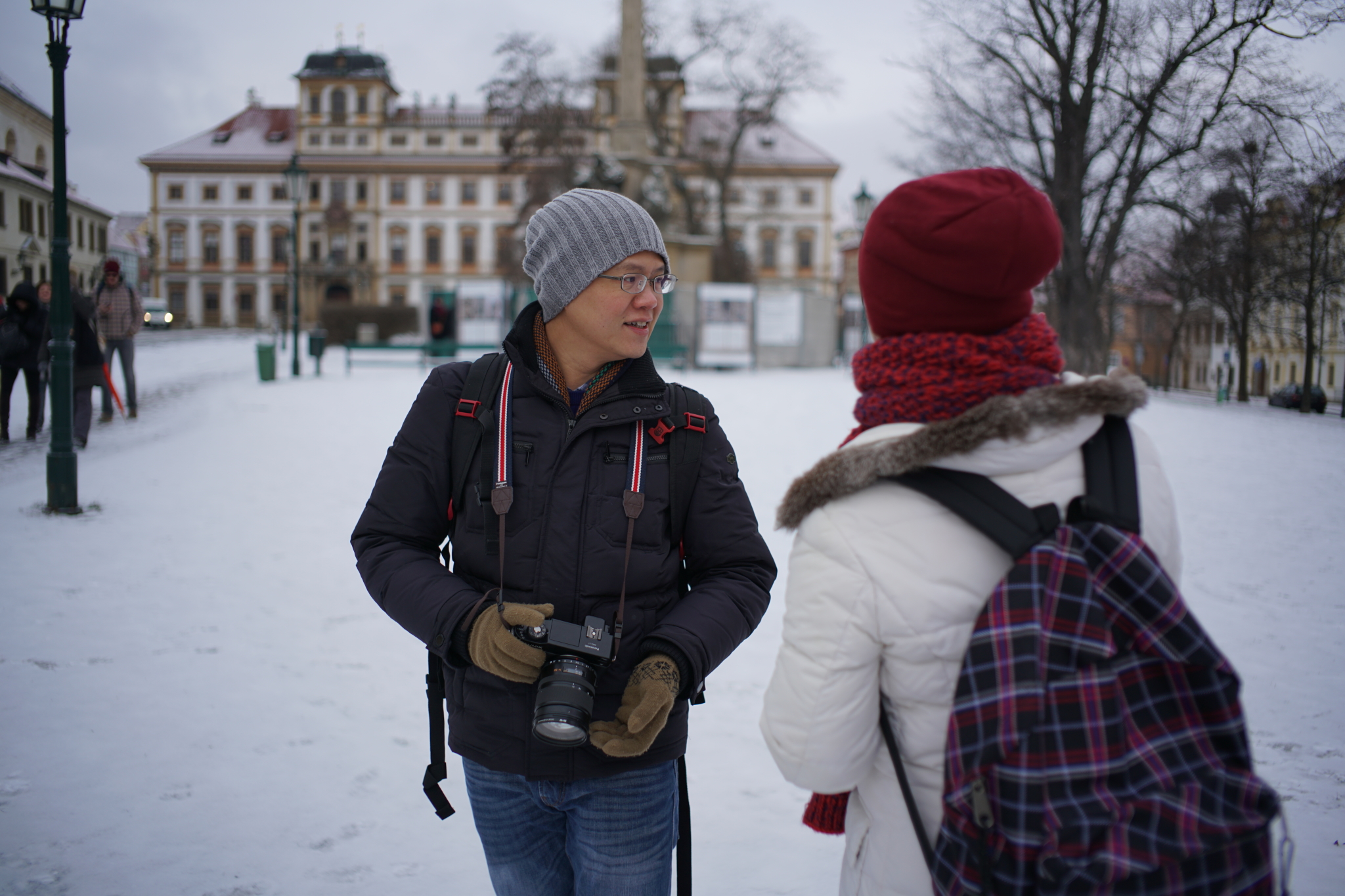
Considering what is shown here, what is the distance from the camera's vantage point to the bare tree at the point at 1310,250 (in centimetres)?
566

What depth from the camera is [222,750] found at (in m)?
3.61

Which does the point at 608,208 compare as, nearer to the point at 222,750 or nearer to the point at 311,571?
the point at 222,750

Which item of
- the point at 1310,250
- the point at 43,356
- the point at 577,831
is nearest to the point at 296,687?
the point at 577,831

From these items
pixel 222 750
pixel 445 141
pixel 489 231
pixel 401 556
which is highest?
pixel 445 141

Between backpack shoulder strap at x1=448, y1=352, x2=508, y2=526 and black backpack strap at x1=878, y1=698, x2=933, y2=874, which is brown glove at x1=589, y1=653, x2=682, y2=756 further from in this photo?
backpack shoulder strap at x1=448, y1=352, x2=508, y2=526

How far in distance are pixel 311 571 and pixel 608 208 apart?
15.9 feet

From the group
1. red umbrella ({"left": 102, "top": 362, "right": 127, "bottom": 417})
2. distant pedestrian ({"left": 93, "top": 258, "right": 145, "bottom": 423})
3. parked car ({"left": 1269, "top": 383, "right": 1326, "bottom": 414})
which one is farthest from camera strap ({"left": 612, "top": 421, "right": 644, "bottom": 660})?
distant pedestrian ({"left": 93, "top": 258, "right": 145, "bottom": 423})

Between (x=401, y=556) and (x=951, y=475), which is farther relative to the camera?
(x=401, y=556)

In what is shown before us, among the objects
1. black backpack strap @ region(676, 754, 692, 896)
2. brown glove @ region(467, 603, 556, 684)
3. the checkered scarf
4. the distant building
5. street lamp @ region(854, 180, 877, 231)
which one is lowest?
black backpack strap @ region(676, 754, 692, 896)

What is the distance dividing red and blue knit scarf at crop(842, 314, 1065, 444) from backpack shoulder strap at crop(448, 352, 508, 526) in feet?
2.61

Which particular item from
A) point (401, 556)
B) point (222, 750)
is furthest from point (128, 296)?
point (401, 556)

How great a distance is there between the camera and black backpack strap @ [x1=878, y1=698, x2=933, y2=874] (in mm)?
1347

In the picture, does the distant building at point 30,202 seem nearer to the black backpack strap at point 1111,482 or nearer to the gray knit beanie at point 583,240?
the gray knit beanie at point 583,240

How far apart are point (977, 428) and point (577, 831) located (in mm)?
1142
